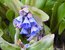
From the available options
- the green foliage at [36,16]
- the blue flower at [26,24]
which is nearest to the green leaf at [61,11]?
the green foliage at [36,16]

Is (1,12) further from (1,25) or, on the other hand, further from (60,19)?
(60,19)

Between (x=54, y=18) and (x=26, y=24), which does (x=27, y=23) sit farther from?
(x=54, y=18)

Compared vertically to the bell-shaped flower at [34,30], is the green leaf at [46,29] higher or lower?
lower

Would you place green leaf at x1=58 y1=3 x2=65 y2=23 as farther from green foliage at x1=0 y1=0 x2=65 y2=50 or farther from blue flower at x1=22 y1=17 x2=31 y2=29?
blue flower at x1=22 y1=17 x2=31 y2=29

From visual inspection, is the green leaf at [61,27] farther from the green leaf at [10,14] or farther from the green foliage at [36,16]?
the green leaf at [10,14]

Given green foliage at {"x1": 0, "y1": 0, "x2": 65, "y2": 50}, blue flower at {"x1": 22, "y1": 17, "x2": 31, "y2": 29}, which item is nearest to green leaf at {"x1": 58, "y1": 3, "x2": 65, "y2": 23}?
green foliage at {"x1": 0, "y1": 0, "x2": 65, "y2": 50}

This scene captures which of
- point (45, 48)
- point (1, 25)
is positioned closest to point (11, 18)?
point (1, 25)

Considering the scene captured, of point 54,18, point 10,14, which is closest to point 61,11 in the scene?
point 54,18
